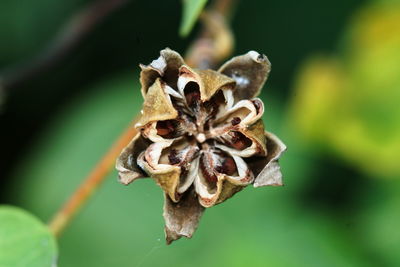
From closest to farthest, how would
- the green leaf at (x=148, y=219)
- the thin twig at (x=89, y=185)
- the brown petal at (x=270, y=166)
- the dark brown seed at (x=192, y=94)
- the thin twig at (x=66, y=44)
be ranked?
1. the brown petal at (x=270, y=166)
2. the dark brown seed at (x=192, y=94)
3. the thin twig at (x=89, y=185)
4. the thin twig at (x=66, y=44)
5. the green leaf at (x=148, y=219)

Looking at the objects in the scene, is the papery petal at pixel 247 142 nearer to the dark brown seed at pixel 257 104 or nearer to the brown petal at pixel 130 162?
the dark brown seed at pixel 257 104

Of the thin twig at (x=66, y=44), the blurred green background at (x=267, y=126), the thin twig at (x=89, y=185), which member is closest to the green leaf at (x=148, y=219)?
the blurred green background at (x=267, y=126)

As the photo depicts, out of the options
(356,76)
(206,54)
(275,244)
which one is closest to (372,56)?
(356,76)

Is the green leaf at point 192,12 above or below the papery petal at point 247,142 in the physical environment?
above

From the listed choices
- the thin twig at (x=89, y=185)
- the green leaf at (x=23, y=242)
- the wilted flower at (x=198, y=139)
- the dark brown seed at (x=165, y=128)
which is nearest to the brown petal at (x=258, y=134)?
the wilted flower at (x=198, y=139)

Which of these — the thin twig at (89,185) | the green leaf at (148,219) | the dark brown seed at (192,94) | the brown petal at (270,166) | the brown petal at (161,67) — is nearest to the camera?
the brown petal at (270,166)

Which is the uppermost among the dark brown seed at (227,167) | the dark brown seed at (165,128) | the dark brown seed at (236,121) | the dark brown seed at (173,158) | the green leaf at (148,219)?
the dark brown seed at (165,128)

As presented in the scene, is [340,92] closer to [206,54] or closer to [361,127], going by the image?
[361,127]

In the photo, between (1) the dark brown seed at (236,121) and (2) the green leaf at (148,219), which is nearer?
(1) the dark brown seed at (236,121)
